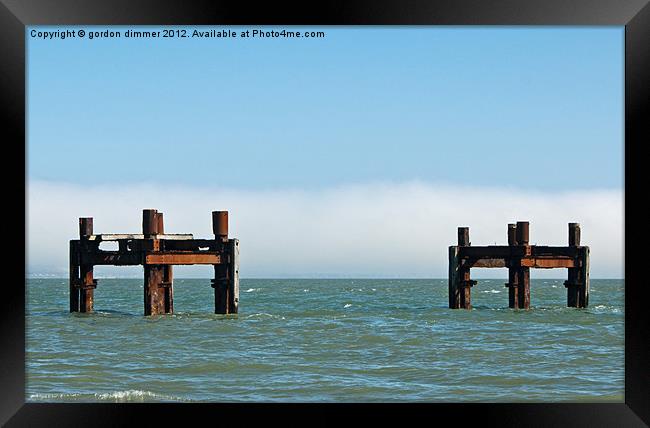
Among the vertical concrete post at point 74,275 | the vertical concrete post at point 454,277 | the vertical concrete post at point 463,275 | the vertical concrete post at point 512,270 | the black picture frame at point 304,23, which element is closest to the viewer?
the black picture frame at point 304,23

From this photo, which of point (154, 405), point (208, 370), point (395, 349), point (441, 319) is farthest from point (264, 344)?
point (154, 405)

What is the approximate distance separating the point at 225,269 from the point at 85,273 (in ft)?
14.1

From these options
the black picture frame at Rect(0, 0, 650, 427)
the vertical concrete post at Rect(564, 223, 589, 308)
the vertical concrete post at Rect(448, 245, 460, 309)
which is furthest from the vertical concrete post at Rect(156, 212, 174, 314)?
the black picture frame at Rect(0, 0, 650, 427)

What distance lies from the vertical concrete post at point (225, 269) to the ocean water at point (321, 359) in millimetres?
435

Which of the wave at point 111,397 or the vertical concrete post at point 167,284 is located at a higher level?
the vertical concrete post at point 167,284

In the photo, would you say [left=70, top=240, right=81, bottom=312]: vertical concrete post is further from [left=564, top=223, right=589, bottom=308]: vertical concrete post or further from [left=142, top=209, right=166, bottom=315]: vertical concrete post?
[left=564, top=223, right=589, bottom=308]: vertical concrete post

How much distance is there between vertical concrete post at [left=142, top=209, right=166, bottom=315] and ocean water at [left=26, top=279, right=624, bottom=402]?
36cm

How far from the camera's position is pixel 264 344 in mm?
20438

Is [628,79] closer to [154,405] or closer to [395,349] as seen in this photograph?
[154,405]

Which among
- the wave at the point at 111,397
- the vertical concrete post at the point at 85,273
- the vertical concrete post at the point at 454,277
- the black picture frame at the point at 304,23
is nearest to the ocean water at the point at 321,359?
the wave at the point at 111,397

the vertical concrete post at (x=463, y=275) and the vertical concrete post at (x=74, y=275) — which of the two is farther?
the vertical concrete post at (x=463, y=275)

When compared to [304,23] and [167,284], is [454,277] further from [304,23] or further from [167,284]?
[304,23]

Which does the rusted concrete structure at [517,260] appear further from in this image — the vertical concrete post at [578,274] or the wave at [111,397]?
the wave at [111,397]

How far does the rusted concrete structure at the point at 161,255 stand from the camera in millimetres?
23859
